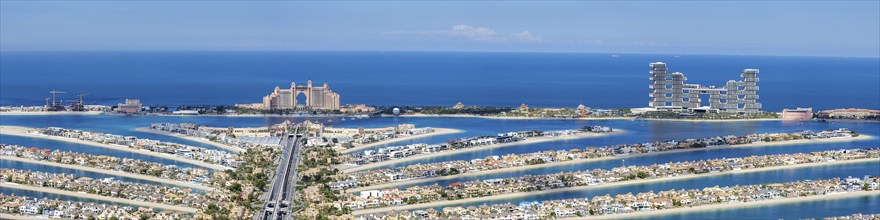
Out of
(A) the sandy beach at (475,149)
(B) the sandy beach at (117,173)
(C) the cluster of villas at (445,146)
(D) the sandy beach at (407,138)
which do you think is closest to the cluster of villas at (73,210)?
(B) the sandy beach at (117,173)

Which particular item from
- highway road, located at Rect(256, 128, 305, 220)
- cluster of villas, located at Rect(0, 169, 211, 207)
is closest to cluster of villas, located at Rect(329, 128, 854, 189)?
highway road, located at Rect(256, 128, 305, 220)

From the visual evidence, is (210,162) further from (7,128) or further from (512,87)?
(512,87)

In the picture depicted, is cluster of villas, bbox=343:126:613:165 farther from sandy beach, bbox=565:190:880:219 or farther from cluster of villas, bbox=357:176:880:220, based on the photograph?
sandy beach, bbox=565:190:880:219

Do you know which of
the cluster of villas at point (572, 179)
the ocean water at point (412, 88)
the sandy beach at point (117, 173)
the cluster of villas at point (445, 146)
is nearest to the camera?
the cluster of villas at point (572, 179)

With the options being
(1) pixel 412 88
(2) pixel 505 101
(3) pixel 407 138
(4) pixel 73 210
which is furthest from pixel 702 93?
(4) pixel 73 210

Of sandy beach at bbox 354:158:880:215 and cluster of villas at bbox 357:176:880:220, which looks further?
sandy beach at bbox 354:158:880:215

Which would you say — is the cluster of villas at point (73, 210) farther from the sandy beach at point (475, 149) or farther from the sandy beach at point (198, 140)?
the sandy beach at point (198, 140)
